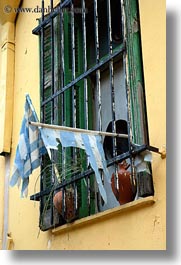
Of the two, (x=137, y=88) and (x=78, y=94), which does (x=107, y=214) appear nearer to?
(x=137, y=88)

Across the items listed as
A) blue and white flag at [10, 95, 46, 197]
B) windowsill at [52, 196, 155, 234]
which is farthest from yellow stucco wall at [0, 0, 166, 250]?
blue and white flag at [10, 95, 46, 197]

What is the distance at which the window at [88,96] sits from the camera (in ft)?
8.92

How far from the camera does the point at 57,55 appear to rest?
332 centimetres

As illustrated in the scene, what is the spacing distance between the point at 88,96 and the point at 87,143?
653mm

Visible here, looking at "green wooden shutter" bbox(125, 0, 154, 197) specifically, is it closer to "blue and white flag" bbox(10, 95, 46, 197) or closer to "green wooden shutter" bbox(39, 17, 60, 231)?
"blue and white flag" bbox(10, 95, 46, 197)

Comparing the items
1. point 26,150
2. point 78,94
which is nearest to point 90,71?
point 78,94

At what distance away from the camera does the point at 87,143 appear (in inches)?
104

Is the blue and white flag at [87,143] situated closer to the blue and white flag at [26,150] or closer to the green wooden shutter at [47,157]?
the blue and white flag at [26,150]

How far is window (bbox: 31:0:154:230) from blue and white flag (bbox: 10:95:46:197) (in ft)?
0.45

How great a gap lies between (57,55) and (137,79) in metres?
0.68

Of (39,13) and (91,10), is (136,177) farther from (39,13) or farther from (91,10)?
(39,13)

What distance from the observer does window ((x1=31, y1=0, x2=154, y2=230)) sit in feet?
8.92

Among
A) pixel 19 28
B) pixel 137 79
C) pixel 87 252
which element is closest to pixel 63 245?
pixel 87 252

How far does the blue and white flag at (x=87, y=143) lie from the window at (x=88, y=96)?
3.5 inches
